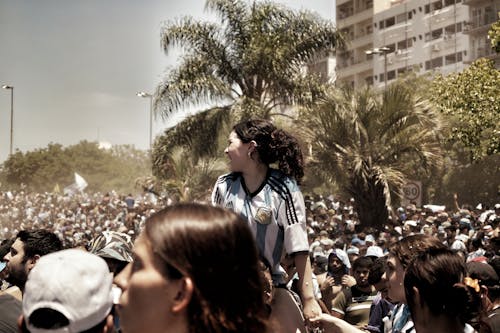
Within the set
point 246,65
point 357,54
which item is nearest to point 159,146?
point 246,65

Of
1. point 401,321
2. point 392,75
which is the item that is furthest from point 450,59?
point 401,321

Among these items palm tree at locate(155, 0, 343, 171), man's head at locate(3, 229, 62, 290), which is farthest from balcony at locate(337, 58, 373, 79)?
man's head at locate(3, 229, 62, 290)

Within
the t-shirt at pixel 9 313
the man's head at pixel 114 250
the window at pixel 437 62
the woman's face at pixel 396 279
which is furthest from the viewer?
the window at pixel 437 62

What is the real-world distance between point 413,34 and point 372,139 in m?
52.5

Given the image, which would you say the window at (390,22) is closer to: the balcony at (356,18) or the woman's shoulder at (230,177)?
the balcony at (356,18)

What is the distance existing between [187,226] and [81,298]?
0.37m

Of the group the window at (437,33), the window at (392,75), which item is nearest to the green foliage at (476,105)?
the window at (437,33)

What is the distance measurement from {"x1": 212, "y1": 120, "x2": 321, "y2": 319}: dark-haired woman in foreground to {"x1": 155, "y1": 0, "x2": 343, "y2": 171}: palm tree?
1932 centimetres

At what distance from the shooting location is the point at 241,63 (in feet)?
80.5

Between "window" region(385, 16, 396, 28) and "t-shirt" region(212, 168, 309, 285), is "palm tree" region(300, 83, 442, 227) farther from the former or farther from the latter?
"window" region(385, 16, 396, 28)

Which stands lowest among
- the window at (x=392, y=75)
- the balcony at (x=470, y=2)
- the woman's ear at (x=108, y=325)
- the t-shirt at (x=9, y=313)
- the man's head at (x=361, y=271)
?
the man's head at (x=361, y=271)

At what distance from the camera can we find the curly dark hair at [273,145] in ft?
15.1

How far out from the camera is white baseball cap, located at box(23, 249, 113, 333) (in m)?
2.18

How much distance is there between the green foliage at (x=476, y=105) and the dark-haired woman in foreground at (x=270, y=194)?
58.4 feet
